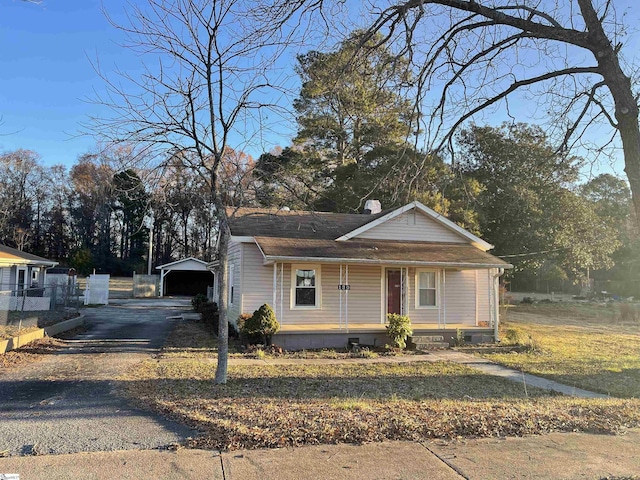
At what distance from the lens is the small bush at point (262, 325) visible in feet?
40.5

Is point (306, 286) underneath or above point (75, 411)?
above

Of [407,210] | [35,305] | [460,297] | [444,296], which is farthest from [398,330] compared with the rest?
[35,305]

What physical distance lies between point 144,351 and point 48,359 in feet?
7.00

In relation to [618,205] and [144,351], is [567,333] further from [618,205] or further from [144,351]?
[618,205]

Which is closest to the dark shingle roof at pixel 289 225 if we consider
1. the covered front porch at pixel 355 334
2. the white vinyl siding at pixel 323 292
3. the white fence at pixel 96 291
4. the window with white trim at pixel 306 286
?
the white vinyl siding at pixel 323 292

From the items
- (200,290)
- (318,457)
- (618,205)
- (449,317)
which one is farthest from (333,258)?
(618,205)

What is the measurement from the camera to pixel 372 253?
545 inches

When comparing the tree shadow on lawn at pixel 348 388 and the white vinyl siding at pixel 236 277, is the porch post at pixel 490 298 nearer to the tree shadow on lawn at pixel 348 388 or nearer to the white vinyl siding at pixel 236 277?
the tree shadow on lawn at pixel 348 388

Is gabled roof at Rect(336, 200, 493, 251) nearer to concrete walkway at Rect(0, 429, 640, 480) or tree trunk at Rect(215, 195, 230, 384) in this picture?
tree trunk at Rect(215, 195, 230, 384)

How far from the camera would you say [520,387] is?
8.52 m

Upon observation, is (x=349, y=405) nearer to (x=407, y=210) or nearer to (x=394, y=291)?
(x=394, y=291)

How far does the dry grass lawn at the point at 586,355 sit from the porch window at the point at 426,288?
10.8 ft

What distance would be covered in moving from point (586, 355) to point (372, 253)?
636 centimetres

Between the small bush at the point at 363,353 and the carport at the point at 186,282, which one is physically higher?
the carport at the point at 186,282
